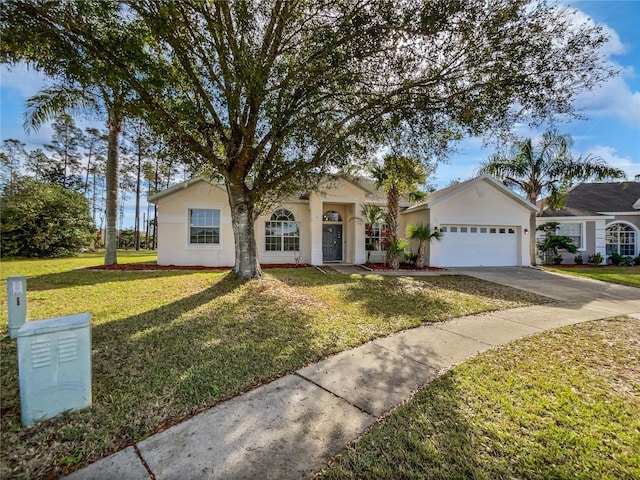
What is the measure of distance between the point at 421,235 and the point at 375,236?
3049 mm

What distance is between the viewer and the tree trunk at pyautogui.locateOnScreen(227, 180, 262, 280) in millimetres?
9031

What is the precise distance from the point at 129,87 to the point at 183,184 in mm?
8244

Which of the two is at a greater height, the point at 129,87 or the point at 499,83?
the point at 499,83

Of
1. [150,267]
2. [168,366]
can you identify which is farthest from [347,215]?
[168,366]

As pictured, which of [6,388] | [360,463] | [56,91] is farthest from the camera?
[56,91]

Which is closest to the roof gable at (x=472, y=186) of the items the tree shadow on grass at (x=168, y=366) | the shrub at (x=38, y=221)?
the tree shadow on grass at (x=168, y=366)

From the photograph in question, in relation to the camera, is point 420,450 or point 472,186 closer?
point 420,450

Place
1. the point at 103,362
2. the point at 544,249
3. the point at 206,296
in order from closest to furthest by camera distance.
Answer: the point at 103,362 < the point at 206,296 < the point at 544,249

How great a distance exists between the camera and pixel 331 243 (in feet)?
57.1

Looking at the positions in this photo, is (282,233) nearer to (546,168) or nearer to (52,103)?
(52,103)

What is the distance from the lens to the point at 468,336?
5.51 metres

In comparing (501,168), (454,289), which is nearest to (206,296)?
(454,289)

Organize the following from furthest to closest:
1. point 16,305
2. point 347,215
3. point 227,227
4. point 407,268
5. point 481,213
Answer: point 347,215 < point 481,213 < point 407,268 < point 227,227 < point 16,305

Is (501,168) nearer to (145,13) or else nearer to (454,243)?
(454,243)
